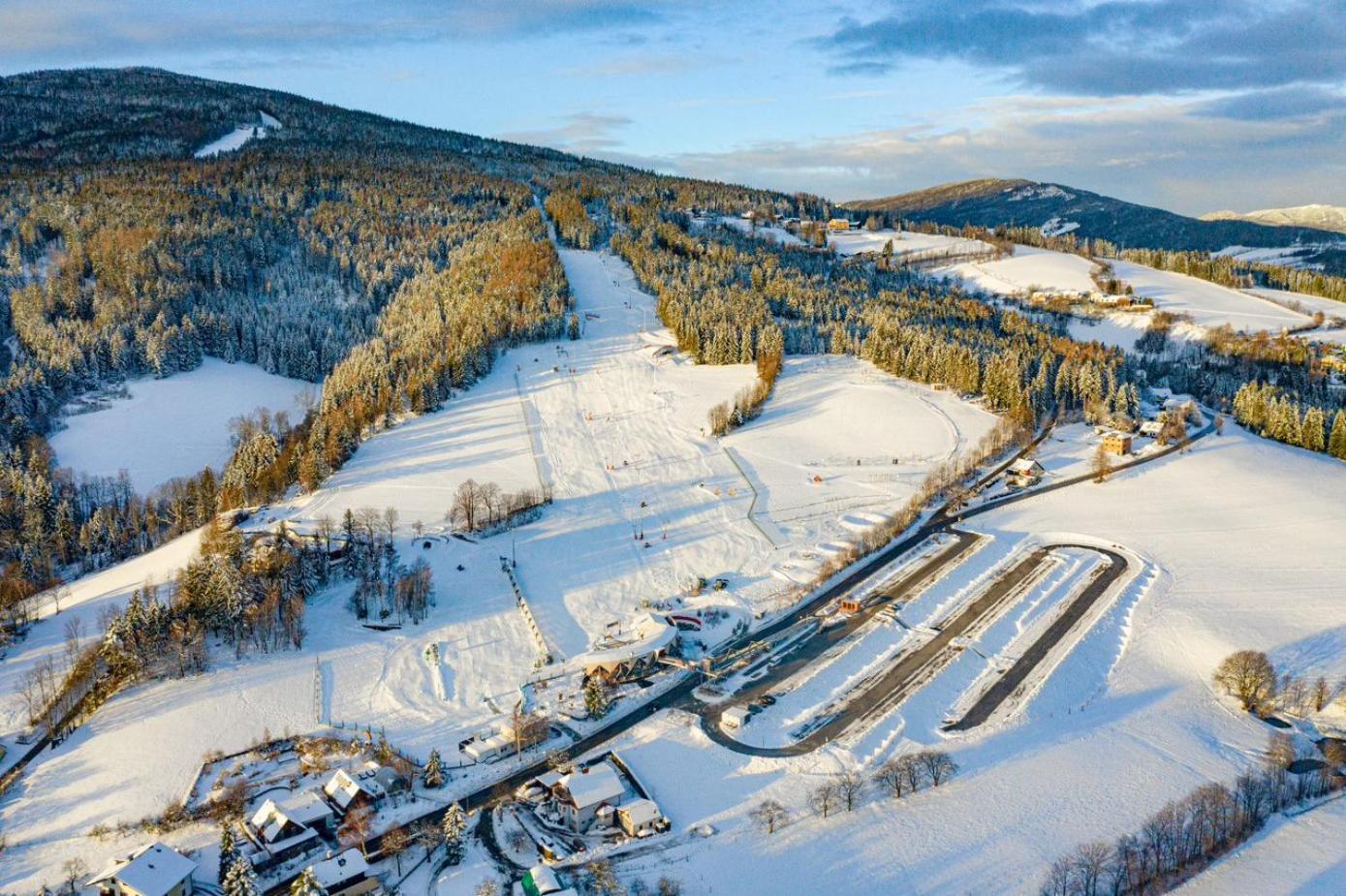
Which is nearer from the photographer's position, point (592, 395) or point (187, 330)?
point (592, 395)

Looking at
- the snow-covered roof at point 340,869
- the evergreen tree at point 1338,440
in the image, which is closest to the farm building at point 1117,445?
the evergreen tree at point 1338,440

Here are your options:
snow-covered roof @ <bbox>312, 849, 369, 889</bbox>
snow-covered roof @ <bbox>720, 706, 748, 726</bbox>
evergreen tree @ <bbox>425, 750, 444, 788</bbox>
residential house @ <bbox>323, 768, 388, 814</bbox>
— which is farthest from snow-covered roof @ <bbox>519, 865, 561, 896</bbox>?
snow-covered roof @ <bbox>720, 706, 748, 726</bbox>

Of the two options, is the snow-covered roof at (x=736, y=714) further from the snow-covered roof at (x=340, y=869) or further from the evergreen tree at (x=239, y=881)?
the evergreen tree at (x=239, y=881)

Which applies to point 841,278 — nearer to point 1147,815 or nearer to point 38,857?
point 1147,815

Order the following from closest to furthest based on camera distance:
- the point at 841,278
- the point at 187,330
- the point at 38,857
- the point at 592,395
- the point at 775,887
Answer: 1. the point at 775,887
2. the point at 38,857
3. the point at 592,395
4. the point at 187,330
5. the point at 841,278

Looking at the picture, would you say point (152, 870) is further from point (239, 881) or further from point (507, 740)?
point (507, 740)

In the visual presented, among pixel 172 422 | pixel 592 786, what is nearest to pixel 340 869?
pixel 592 786

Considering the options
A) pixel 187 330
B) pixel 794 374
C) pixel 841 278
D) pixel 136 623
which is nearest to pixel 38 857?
pixel 136 623
